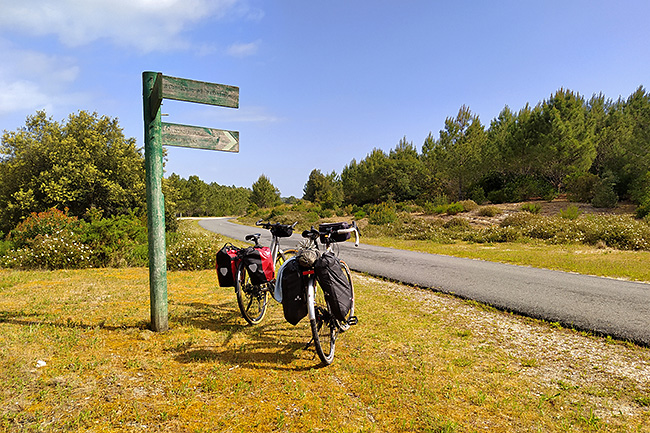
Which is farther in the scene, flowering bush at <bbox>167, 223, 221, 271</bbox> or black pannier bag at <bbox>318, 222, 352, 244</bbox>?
flowering bush at <bbox>167, 223, 221, 271</bbox>

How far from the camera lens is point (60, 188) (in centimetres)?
1432

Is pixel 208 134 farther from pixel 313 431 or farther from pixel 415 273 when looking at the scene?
pixel 415 273

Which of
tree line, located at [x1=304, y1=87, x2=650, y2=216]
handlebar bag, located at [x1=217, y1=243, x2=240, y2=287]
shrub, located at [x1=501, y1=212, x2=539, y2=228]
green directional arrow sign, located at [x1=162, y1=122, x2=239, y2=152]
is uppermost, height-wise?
tree line, located at [x1=304, y1=87, x2=650, y2=216]

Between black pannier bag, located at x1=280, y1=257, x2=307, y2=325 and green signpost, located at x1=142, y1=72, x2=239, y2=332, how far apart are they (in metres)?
1.58

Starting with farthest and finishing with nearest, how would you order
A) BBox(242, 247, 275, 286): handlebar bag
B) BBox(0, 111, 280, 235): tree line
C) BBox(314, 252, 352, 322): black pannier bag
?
BBox(0, 111, 280, 235): tree line, BBox(242, 247, 275, 286): handlebar bag, BBox(314, 252, 352, 322): black pannier bag

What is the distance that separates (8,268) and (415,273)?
9.94 meters

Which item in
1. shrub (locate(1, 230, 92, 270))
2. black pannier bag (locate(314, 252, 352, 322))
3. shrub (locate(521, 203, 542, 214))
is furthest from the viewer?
shrub (locate(521, 203, 542, 214))

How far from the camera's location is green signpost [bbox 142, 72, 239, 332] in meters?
3.96

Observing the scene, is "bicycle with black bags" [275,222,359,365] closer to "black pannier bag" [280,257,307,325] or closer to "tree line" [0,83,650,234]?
"black pannier bag" [280,257,307,325]

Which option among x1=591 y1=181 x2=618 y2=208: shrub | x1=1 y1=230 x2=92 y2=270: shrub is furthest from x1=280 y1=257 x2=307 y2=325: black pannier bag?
x1=591 y1=181 x2=618 y2=208: shrub

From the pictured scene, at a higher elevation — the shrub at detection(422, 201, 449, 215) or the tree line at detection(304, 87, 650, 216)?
the tree line at detection(304, 87, 650, 216)

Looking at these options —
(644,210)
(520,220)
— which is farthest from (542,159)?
(520,220)

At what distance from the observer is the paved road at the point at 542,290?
4.86m

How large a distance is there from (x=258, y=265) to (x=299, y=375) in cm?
152
